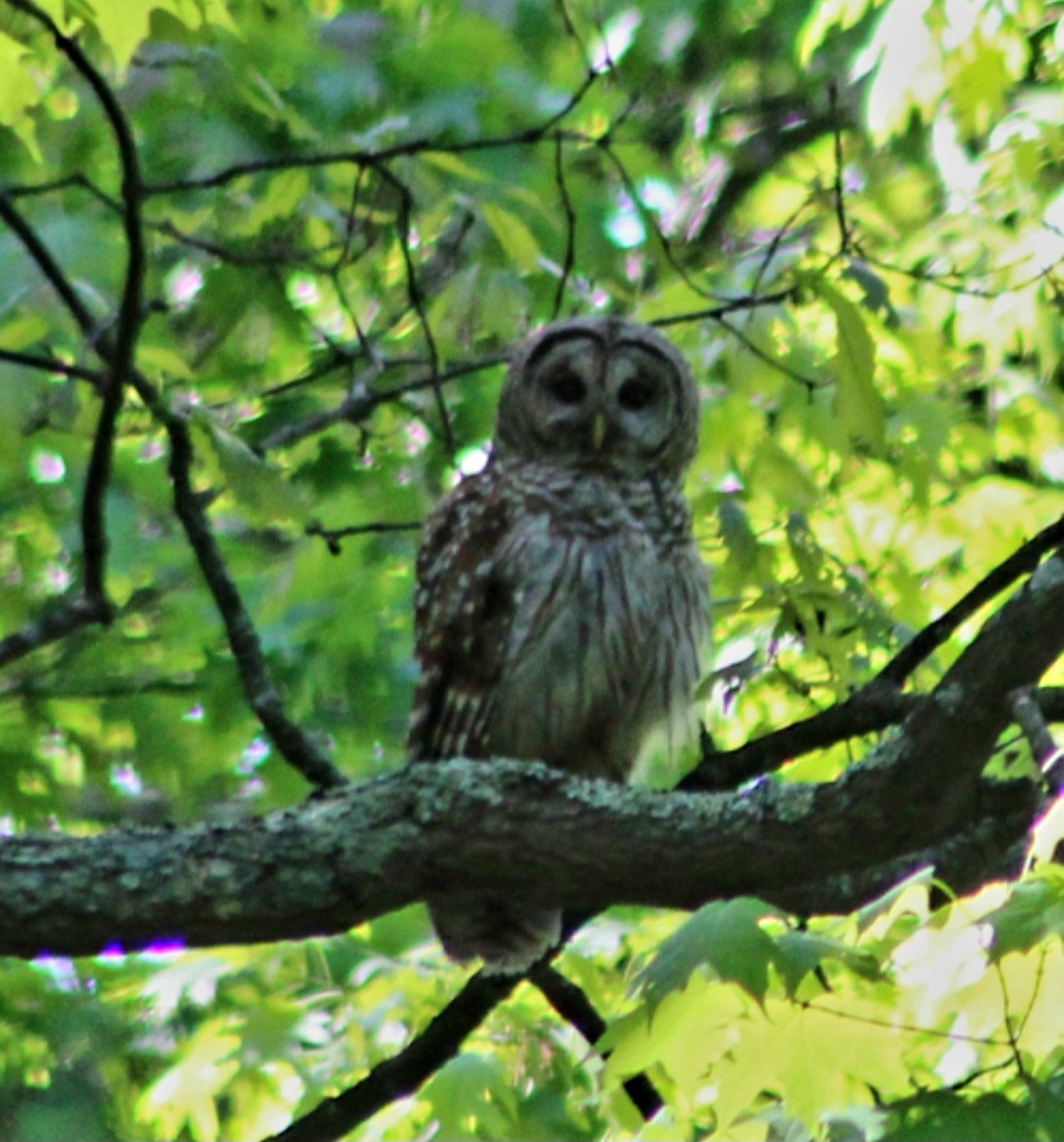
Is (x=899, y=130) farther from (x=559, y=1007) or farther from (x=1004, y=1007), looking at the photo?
(x=1004, y=1007)

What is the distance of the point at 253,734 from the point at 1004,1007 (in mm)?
3327

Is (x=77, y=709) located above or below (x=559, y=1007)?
above

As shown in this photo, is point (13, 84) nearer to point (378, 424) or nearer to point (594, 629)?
point (594, 629)

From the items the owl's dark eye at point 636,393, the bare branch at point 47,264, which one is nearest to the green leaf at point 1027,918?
the bare branch at point 47,264

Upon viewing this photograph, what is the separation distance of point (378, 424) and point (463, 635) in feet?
4.99

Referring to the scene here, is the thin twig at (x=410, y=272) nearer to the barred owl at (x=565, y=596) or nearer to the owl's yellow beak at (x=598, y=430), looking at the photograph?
the barred owl at (x=565, y=596)

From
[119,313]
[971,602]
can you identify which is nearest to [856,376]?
[971,602]

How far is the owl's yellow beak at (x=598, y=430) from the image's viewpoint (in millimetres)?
4234

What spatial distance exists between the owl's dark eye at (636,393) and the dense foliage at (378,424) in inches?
7.2

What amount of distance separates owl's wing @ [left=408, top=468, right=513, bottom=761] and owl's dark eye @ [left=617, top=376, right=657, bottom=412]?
47cm

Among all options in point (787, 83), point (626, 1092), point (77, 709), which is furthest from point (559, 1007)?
point (787, 83)

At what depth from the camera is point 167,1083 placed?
4770 mm

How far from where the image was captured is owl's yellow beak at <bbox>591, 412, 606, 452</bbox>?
423 centimetres

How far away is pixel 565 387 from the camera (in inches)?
173
